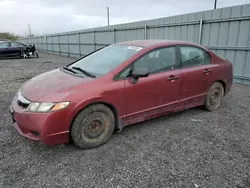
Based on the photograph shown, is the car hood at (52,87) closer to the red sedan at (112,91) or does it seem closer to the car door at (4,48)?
the red sedan at (112,91)

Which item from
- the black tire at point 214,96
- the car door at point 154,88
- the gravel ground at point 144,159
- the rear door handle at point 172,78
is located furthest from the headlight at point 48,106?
the black tire at point 214,96

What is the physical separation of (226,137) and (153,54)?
1.80 metres

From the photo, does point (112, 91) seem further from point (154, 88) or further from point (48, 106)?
point (48, 106)

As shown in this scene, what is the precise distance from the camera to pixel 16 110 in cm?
274

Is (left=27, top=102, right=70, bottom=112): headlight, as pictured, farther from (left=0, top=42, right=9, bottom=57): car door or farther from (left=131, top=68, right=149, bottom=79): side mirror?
(left=0, top=42, right=9, bottom=57): car door

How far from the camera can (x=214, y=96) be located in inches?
171

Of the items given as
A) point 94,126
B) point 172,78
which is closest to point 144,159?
point 94,126

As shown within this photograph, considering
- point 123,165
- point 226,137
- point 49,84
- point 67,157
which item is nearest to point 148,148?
point 123,165

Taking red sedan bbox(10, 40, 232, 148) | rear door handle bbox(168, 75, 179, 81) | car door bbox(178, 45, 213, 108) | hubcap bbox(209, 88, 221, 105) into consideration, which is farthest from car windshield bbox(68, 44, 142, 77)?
hubcap bbox(209, 88, 221, 105)

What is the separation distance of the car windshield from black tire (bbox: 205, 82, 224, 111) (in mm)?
1932

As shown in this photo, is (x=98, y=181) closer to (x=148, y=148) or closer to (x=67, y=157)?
(x=67, y=157)

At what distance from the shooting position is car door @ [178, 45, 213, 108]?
3.71 meters

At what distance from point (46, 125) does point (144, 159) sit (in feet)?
4.37

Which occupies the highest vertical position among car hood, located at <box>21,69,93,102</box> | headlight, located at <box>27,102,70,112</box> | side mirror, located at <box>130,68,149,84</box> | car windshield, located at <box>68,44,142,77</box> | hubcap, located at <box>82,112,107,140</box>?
car windshield, located at <box>68,44,142,77</box>
